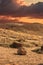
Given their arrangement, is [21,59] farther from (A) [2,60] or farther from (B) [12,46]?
(B) [12,46]

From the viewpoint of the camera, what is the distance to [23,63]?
38656 millimetres

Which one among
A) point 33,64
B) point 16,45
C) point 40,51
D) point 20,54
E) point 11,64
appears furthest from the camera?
point 16,45

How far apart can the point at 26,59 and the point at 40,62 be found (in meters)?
2.83

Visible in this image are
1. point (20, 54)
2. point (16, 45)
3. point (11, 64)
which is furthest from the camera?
point (16, 45)

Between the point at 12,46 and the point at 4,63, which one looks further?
the point at 12,46

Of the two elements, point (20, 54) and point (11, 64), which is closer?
point (11, 64)

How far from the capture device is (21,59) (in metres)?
42.1

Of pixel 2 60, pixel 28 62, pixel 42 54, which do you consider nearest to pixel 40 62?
pixel 28 62

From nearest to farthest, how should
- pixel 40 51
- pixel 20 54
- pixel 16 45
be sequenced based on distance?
pixel 20 54
pixel 40 51
pixel 16 45

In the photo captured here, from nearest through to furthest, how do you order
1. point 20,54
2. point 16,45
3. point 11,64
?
point 11,64
point 20,54
point 16,45

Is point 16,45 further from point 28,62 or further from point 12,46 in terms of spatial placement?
point 28,62

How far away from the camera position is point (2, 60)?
1582 inches

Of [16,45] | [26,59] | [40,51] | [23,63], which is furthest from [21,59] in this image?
[16,45]

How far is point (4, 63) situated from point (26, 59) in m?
5.41
